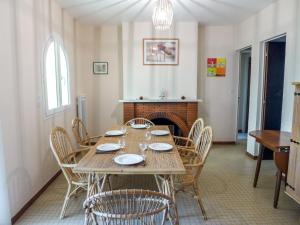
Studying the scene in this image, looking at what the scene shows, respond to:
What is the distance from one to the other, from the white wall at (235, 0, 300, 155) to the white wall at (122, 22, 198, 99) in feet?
3.29

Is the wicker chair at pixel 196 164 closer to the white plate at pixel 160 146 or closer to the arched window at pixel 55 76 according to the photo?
the white plate at pixel 160 146

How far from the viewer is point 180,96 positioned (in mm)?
4766

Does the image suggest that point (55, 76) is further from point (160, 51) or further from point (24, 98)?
point (160, 51)

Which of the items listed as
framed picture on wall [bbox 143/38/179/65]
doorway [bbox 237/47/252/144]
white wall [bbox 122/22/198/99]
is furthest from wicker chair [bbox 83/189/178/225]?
doorway [bbox 237/47/252/144]

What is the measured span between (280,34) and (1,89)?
11.7ft

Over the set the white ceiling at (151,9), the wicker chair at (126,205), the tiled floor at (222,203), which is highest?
the white ceiling at (151,9)

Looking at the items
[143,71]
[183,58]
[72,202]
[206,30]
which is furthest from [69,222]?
[206,30]

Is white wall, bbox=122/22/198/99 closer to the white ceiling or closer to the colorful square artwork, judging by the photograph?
the white ceiling

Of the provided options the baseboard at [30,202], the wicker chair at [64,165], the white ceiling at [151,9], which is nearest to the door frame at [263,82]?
the white ceiling at [151,9]

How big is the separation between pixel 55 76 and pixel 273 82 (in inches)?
139

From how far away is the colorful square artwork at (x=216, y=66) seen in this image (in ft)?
16.3

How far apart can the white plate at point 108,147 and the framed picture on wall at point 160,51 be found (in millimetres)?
2682

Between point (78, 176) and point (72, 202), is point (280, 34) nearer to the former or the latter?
point (78, 176)

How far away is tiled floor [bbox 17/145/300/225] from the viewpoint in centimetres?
232
